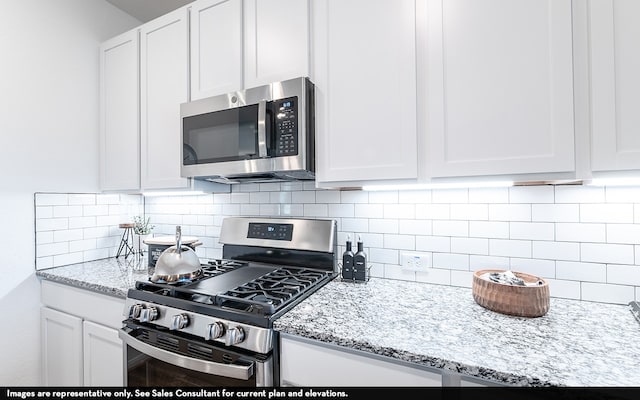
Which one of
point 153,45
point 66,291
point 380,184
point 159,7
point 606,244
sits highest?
point 159,7

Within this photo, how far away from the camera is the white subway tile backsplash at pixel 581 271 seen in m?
1.15

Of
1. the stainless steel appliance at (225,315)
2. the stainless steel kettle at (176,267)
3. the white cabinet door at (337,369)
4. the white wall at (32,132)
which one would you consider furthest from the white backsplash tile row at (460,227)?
the white cabinet door at (337,369)

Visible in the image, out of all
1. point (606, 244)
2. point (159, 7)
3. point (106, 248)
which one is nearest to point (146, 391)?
point (106, 248)

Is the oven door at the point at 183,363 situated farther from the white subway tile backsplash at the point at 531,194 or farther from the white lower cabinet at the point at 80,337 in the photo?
the white subway tile backsplash at the point at 531,194

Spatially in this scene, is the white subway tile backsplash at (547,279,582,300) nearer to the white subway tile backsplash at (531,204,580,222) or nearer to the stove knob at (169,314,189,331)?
the white subway tile backsplash at (531,204,580,222)

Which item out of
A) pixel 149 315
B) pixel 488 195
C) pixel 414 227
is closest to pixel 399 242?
pixel 414 227

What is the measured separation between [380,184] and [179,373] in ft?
3.60

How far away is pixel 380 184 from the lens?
1.26 metres

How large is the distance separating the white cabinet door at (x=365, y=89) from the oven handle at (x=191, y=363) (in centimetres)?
82

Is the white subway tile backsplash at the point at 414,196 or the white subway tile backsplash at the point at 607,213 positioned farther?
the white subway tile backsplash at the point at 414,196

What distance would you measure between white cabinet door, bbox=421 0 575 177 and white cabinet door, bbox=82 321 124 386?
173 cm

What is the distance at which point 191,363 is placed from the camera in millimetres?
1047

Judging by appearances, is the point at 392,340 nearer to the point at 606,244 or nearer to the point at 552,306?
the point at 552,306

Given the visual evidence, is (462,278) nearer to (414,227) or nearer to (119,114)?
(414,227)
